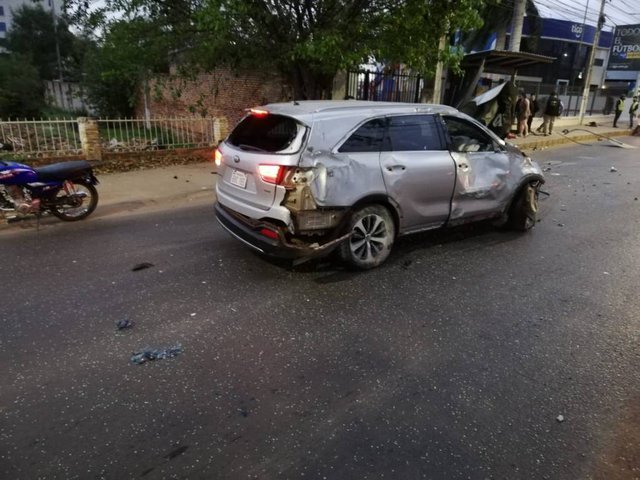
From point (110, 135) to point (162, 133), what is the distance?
48.5 inches

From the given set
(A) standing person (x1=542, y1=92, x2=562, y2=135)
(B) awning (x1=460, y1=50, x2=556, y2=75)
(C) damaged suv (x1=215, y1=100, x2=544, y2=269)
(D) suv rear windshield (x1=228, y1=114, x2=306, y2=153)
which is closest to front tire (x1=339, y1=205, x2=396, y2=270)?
(C) damaged suv (x1=215, y1=100, x2=544, y2=269)

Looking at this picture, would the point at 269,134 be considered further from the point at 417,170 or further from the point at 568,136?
the point at 568,136

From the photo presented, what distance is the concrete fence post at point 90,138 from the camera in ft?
32.3

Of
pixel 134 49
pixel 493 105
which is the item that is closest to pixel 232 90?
pixel 134 49

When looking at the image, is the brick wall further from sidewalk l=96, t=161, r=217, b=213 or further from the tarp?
the tarp

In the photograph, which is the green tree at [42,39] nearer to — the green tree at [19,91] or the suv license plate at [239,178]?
the green tree at [19,91]

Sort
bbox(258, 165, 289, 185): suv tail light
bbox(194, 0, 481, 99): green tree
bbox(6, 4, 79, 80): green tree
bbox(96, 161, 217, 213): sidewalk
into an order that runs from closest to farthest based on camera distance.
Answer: bbox(258, 165, 289, 185): suv tail light → bbox(96, 161, 217, 213): sidewalk → bbox(194, 0, 481, 99): green tree → bbox(6, 4, 79, 80): green tree

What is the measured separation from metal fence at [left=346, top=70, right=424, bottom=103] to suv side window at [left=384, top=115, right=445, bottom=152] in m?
9.43

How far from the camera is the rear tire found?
241 inches

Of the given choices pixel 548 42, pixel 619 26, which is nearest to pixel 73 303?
pixel 619 26

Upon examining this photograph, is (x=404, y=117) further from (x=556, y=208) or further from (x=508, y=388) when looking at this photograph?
(x=556, y=208)

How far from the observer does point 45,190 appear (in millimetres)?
6211

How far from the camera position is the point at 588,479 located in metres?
2.33

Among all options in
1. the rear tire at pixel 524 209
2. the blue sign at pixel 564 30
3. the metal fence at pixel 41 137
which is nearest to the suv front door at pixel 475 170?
the rear tire at pixel 524 209
